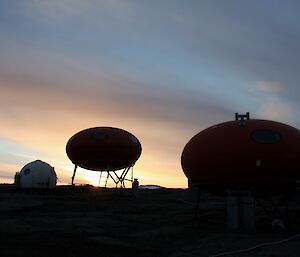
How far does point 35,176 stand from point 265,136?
→ 3509 cm

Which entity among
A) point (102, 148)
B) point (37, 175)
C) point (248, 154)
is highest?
point (102, 148)

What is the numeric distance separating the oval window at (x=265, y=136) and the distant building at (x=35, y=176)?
34549mm

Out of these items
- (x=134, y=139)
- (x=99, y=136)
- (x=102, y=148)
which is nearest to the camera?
(x=102, y=148)

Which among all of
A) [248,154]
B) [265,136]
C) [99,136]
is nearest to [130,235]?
[248,154]

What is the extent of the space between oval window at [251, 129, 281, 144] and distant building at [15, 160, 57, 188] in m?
34.5

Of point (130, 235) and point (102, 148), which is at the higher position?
point (102, 148)

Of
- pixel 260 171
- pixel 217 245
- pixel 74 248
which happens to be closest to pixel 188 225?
pixel 260 171

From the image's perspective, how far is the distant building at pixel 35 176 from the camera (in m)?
50.3

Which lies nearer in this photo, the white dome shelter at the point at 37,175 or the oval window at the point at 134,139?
the oval window at the point at 134,139

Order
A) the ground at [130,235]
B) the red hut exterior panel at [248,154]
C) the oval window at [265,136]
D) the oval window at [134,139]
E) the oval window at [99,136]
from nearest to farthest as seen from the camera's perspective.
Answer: the ground at [130,235], the red hut exterior panel at [248,154], the oval window at [265,136], the oval window at [99,136], the oval window at [134,139]

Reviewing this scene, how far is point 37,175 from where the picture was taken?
166 ft

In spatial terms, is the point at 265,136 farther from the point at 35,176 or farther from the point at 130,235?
the point at 35,176

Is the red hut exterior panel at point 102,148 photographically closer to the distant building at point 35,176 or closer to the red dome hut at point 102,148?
the red dome hut at point 102,148

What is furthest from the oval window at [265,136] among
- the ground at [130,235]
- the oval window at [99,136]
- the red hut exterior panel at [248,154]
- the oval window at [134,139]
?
the oval window at [134,139]
